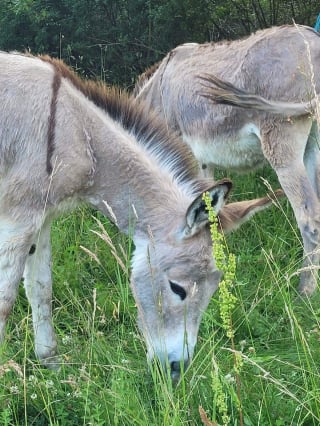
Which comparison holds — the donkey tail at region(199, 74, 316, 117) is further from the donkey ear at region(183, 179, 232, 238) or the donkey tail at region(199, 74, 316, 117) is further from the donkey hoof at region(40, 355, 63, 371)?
the donkey hoof at region(40, 355, 63, 371)

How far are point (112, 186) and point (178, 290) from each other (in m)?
0.59

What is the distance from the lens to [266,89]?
164 inches

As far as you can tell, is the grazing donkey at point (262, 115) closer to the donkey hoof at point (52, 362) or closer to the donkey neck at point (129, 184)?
the donkey neck at point (129, 184)

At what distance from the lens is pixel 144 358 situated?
288 cm

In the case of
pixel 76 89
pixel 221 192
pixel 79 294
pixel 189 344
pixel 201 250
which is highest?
pixel 76 89

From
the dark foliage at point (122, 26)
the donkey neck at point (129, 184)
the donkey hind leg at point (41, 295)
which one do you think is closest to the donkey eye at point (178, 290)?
the donkey neck at point (129, 184)

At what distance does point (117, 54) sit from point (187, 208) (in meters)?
4.49

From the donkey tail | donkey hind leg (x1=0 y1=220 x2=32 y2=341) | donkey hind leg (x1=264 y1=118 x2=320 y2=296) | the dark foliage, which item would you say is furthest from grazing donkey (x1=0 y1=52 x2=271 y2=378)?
the dark foliage

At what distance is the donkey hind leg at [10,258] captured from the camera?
2.79 meters

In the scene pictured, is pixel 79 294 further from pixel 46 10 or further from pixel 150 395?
pixel 46 10

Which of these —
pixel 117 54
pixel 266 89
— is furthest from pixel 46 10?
pixel 266 89

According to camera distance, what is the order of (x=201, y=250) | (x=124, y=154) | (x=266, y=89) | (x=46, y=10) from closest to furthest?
(x=201, y=250) → (x=124, y=154) → (x=266, y=89) → (x=46, y=10)

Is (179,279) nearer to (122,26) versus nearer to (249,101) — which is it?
(249,101)

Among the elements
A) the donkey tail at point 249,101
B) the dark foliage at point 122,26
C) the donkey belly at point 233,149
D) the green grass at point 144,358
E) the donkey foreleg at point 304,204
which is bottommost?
the green grass at point 144,358
